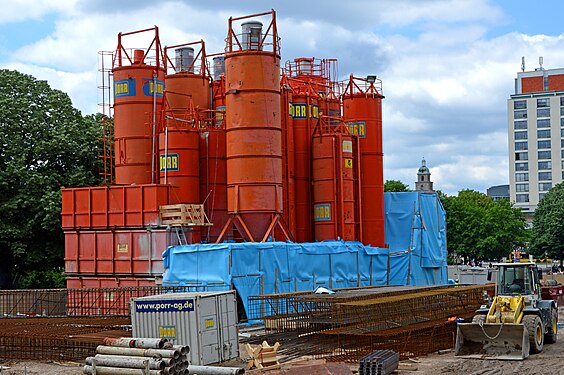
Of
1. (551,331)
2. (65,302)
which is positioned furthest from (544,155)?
(551,331)

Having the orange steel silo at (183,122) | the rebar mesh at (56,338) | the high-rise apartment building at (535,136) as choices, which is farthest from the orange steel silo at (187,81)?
the high-rise apartment building at (535,136)

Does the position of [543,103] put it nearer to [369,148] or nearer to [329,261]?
[369,148]

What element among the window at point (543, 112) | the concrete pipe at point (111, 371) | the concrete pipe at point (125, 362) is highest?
the window at point (543, 112)

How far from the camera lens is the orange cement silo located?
35.9 metres

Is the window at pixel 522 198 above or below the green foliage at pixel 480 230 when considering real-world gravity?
above

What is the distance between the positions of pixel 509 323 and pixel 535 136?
127 meters

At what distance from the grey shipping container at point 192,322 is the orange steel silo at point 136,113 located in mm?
18319

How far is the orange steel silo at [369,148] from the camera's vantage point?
145 ft

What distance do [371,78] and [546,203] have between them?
2081 inches

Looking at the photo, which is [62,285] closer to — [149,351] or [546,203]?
[149,351]

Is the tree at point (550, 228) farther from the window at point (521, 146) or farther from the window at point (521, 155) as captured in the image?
the window at point (521, 146)

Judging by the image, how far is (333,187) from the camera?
41094 millimetres

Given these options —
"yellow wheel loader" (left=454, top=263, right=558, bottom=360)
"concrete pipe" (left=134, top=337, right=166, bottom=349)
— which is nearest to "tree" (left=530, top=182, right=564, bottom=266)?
"yellow wheel loader" (left=454, top=263, right=558, bottom=360)

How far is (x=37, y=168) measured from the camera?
45156 millimetres
